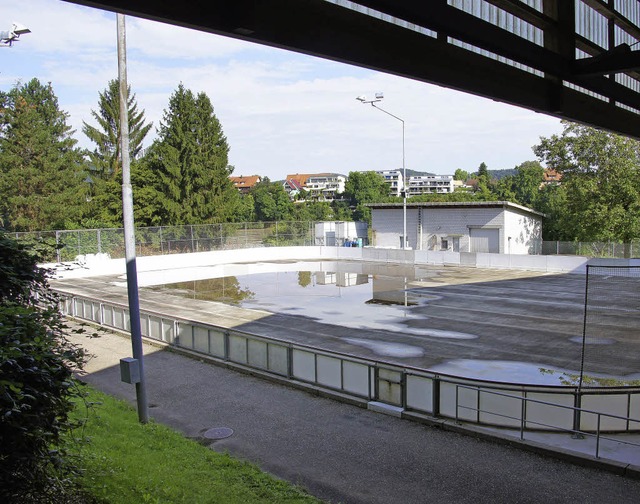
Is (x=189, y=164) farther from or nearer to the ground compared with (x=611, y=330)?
farther from the ground

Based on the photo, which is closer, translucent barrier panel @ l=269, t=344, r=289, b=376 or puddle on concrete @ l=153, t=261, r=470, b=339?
translucent barrier panel @ l=269, t=344, r=289, b=376

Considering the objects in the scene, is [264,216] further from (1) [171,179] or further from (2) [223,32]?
(2) [223,32]

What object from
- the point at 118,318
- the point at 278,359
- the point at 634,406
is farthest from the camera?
the point at 118,318

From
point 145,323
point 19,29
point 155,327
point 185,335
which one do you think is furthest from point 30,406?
point 19,29

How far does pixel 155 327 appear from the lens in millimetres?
20359

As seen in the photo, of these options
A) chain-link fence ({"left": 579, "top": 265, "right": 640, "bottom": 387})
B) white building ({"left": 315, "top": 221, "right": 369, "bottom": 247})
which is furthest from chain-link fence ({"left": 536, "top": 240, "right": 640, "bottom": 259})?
white building ({"left": 315, "top": 221, "right": 369, "bottom": 247})

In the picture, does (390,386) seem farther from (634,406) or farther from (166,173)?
(166,173)

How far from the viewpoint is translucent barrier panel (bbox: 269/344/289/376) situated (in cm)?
1562

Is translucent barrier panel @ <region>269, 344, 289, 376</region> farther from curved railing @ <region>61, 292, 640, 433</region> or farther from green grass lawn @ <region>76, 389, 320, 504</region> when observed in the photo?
green grass lawn @ <region>76, 389, 320, 504</region>

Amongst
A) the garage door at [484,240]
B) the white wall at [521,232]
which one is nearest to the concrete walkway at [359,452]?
the garage door at [484,240]

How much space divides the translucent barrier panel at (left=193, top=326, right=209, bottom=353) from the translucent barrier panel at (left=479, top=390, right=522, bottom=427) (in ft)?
30.3

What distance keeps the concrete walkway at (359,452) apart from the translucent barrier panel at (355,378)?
503mm

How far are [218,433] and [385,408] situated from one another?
147 inches

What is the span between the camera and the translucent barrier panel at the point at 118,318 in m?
22.1
